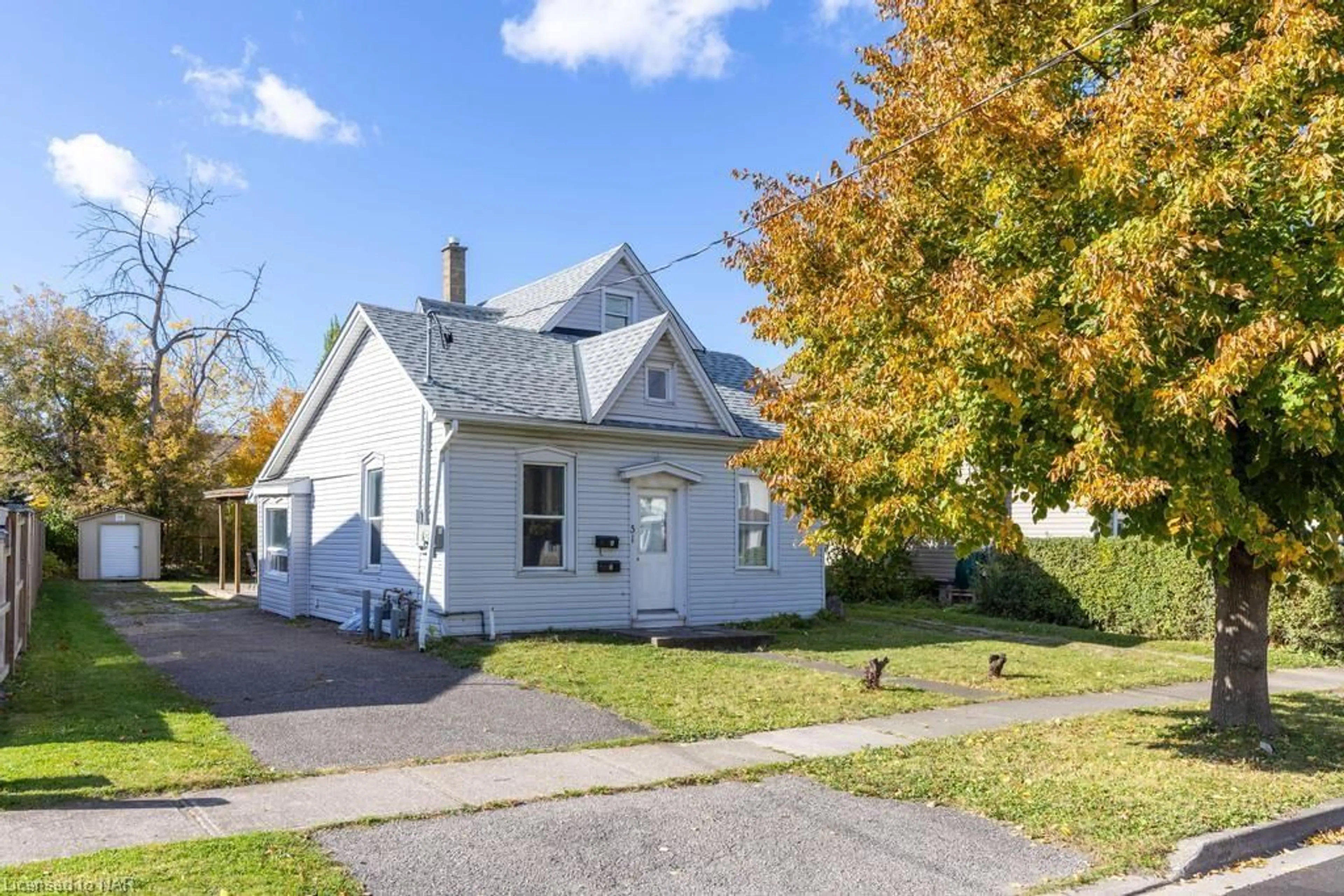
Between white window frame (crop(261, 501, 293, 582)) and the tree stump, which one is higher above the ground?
white window frame (crop(261, 501, 293, 582))

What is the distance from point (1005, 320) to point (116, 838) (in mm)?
6197

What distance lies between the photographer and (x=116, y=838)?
18.8 ft

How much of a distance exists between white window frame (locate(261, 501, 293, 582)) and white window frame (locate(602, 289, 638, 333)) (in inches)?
297

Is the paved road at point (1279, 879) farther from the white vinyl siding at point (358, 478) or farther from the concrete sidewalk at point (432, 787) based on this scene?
the white vinyl siding at point (358, 478)

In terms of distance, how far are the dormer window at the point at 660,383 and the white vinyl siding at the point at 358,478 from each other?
3384mm

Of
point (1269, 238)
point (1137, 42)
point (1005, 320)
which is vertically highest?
point (1137, 42)

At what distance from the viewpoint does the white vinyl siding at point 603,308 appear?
2122 cm

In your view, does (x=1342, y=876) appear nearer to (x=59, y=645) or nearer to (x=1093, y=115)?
(x=1093, y=115)

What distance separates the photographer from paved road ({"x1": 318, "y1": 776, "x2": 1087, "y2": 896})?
17.6ft

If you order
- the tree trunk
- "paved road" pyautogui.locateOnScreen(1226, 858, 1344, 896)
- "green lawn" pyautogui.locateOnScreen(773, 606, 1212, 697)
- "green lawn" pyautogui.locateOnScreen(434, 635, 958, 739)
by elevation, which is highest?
the tree trunk

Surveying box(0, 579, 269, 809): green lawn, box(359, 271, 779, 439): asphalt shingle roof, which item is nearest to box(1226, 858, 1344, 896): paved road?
box(0, 579, 269, 809): green lawn

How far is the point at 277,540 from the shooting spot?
835 inches

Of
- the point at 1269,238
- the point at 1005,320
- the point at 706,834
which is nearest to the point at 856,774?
the point at 706,834

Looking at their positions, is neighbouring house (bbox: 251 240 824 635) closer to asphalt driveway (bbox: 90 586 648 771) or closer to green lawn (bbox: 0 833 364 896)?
asphalt driveway (bbox: 90 586 648 771)
